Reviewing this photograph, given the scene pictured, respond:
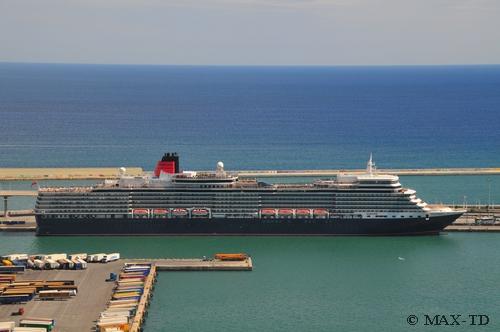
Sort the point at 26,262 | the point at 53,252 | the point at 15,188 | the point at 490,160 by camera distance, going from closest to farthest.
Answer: the point at 26,262
the point at 53,252
the point at 15,188
the point at 490,160

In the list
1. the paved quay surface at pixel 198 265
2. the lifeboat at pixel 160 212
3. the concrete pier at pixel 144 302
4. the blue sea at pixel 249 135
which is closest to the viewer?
the concrete pier at pixel 144 302

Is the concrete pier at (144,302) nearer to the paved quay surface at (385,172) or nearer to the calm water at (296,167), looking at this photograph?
the calm water at (296,167)

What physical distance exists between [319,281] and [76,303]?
14861 mm

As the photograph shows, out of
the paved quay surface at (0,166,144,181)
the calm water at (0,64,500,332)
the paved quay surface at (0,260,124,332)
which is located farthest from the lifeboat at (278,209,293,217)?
the paved quay surface at (0,166,144,181)

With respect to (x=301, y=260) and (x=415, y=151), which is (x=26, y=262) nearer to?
(x=301, y=260)

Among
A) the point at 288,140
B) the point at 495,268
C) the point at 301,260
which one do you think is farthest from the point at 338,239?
the point at 288,140

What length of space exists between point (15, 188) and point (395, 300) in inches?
1787

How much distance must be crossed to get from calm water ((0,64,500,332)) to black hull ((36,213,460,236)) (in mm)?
888

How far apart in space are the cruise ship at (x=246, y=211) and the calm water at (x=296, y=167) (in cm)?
116

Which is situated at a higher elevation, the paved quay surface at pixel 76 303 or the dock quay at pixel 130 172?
the dock quay at pixel 130 172

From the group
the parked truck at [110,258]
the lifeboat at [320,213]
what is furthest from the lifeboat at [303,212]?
the parked truck at [110,258]

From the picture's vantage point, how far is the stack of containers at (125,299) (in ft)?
158

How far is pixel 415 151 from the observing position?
118250 mm

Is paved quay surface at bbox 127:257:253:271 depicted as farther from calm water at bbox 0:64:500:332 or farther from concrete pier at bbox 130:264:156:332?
concrete pier at bbox 130:264:156:332
